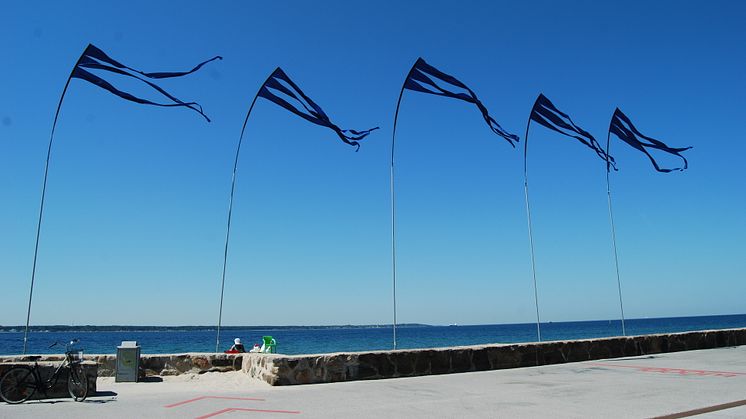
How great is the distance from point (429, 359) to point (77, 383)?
713 cm

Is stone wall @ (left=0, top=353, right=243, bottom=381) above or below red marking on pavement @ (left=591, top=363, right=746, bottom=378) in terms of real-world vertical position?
above

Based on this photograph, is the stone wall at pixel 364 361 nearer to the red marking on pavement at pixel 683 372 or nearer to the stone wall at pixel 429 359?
the stone wall at pixel 429 359

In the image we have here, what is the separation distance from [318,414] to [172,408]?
228 cm

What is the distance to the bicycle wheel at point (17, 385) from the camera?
8836mm

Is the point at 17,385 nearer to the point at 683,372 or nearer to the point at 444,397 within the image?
the point at 444,397

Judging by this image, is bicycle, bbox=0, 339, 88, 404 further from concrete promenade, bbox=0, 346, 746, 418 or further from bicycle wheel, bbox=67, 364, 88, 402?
concrete promenade, bbox=0, 346, 746, 418

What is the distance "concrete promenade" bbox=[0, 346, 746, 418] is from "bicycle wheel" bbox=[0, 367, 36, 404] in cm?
24

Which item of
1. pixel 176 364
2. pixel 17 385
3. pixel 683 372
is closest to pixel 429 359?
pixel 683 372

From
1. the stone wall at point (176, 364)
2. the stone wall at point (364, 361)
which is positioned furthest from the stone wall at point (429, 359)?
the stone wall at point (176, 364)

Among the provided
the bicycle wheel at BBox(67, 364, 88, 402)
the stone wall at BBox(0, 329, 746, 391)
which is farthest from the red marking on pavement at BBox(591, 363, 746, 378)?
the bicycle wheel at BBox(67, 364, 88, 402)

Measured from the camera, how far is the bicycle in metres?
8.88

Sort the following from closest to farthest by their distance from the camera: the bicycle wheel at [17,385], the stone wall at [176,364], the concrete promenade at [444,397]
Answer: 1. the concrete promenade at [444,397]
2. the bicycle wheel at [17,385]
3. the stone wall at [176,364]

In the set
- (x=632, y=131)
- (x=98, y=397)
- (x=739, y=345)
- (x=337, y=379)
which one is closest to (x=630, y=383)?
(x=337, y=379)

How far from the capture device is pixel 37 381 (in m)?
9.12
